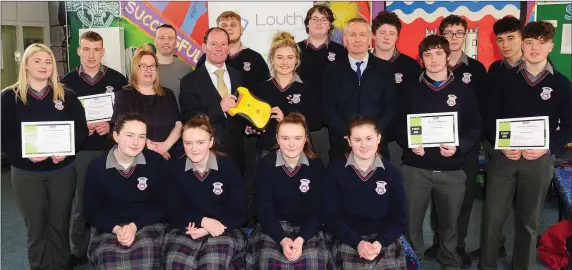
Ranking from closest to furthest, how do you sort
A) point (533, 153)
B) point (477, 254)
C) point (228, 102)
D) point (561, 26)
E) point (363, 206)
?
point (363, 206), point (533, 153), point (228, 102), point (477, 254), point (561, 26)

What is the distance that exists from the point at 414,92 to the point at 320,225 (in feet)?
4.13

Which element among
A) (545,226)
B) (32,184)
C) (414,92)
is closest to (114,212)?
(32,184)

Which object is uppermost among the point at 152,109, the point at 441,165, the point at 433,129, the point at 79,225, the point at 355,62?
the point at 355,62

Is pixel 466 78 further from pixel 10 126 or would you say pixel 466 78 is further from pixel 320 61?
pixel 10 126

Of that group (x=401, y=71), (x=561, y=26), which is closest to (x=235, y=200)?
(x=401, y=71)

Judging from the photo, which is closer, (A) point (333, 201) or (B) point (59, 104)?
(A) point (333, 201)

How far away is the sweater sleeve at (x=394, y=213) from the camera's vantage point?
3430 millimetres

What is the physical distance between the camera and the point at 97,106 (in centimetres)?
429

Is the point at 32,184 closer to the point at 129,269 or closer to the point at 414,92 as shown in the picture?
the point at 129,269

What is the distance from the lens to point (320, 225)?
12.1 feet

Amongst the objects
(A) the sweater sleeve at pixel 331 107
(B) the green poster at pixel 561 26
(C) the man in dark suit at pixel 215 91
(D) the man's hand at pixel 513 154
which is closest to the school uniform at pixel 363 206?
(A) the sweater sleeve at pixel 331 107

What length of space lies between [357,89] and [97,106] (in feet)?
7.13

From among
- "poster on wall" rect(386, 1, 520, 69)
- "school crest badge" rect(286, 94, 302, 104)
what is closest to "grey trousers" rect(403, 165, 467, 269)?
"school crest badge" rect(286, 94, 302, 104)

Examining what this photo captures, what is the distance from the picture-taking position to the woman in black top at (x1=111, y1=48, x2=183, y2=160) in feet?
13.4
